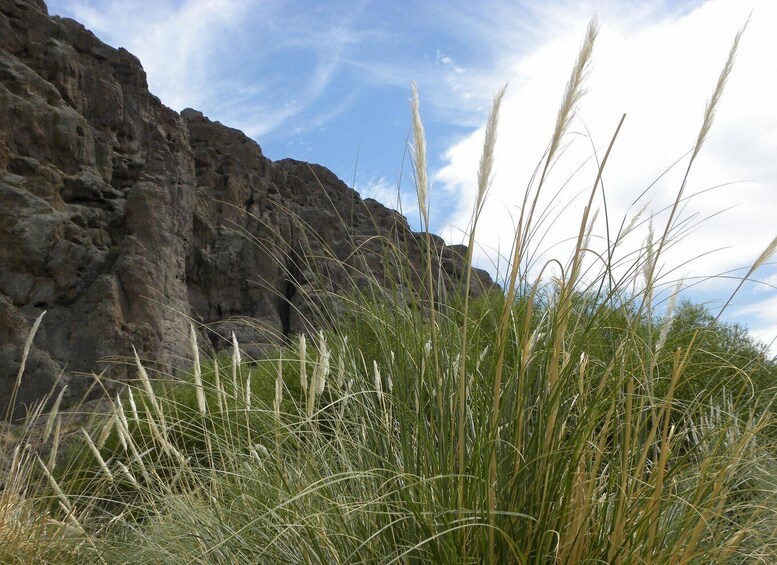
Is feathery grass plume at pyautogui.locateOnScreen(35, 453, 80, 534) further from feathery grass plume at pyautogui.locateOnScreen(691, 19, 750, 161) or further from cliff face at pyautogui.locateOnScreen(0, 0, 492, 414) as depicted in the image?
cliff face at pyautogui.locateOnScreen(0, 0, 492, 414)

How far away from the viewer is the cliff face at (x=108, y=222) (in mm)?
12484

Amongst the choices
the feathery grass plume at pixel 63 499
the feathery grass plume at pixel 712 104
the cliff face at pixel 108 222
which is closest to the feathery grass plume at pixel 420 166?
the feathery grass plume at pixel 712 104

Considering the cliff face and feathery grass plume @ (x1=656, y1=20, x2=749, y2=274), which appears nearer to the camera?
feathery grass plume @ (x1=656, y1=20, x2=749, y2=274)

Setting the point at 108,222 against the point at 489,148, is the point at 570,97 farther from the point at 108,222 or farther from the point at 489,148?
the point at 108,222

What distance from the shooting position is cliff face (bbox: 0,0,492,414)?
12484 millimetres

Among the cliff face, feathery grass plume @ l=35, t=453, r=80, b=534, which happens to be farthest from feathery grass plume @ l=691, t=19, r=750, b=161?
the cliff face

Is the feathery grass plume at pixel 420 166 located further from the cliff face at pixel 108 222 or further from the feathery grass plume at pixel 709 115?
the cliff face at pixel 108 222

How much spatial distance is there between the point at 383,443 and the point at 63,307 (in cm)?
1305

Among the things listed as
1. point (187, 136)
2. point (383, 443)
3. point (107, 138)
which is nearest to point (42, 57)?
point (107, 138)

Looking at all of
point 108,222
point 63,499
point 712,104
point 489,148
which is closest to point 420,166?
point 489,148

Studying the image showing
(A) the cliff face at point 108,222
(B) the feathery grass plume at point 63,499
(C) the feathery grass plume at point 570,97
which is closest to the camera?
(C) the feathery grass plume at point 570,97

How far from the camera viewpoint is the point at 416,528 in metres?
1.49

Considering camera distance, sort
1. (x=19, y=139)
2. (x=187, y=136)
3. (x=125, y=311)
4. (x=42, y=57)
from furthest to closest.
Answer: (x=187, y=136) < (x=42, y=57) < (x=19, y=139) < (x=125, y=311)

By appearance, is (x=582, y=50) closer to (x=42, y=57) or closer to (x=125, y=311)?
(x=125, y=311)
